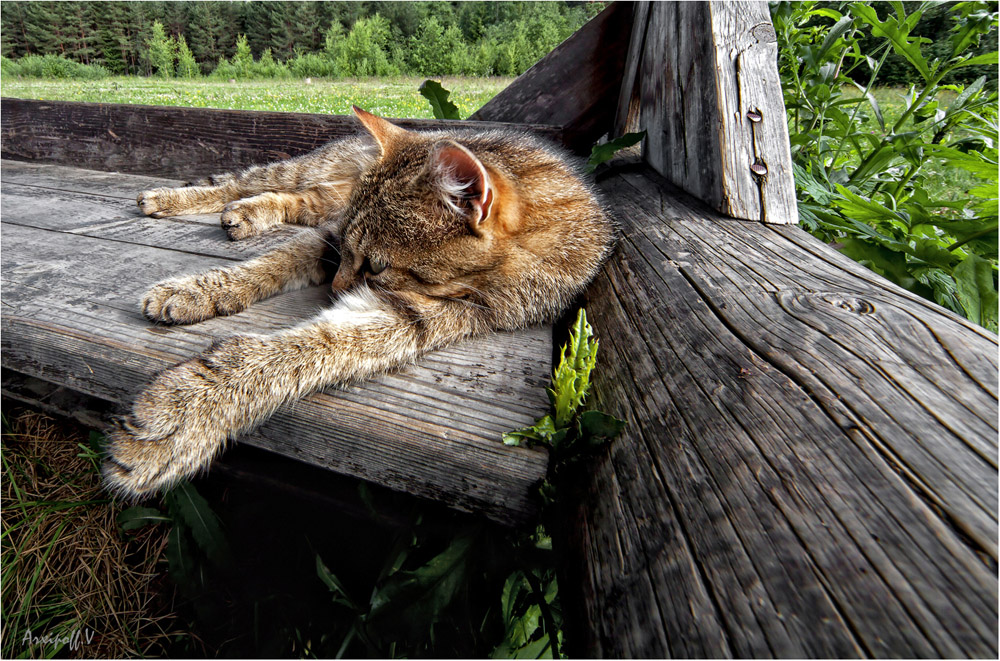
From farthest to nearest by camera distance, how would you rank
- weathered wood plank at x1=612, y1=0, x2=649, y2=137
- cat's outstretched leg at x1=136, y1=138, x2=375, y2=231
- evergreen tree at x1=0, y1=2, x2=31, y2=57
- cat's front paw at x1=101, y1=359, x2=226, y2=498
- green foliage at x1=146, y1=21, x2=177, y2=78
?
evergreen tree at x1=0, y1=2, x2=31, y2=57, green foliage at x1=146, y1=21, x2=177, y2=78, cat's outstretched leg at x1=136, y1=138, x2=375, y2=231, weathered wood plank at x1=612, y1=0, x2=649, y2=137, cat's front paw at x1=101, y1=359, x2=226, y2=498

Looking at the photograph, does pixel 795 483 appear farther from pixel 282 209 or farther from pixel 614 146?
pixel 282 209

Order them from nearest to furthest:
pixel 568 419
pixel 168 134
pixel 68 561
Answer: pixel 568 419
pixel 68 561
pixel 168 134

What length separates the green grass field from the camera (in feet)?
16.5

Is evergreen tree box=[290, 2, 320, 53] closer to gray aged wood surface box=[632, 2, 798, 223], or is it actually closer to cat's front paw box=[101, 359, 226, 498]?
gray aged wood surface box=[632, 2, 798, 223]

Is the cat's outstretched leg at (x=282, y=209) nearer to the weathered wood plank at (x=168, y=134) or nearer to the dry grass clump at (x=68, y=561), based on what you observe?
the weathered wood plank at (x=168, y=134)

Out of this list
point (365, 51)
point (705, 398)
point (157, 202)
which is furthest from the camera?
point (365, 51)

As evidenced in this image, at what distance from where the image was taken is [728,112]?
1.79 m

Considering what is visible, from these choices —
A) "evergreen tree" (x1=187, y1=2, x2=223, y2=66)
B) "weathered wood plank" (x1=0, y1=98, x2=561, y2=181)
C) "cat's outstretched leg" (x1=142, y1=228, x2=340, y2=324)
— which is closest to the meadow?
"evergreen tree" (x1=187, y1=2, x2=223, y2=66)

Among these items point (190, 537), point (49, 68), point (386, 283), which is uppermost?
point (386, 283)

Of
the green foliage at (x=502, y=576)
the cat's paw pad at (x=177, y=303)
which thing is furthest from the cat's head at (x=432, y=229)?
the green foliage at (x=502, y=576)

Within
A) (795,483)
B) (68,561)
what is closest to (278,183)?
(68,561)

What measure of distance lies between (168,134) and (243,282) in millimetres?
2306

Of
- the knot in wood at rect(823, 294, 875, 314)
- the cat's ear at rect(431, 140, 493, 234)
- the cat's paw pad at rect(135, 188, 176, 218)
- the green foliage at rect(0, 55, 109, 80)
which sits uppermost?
the knot in wood at rect(823, 294, 875, 314)

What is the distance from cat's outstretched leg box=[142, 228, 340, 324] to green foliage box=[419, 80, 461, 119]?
6.00ft
